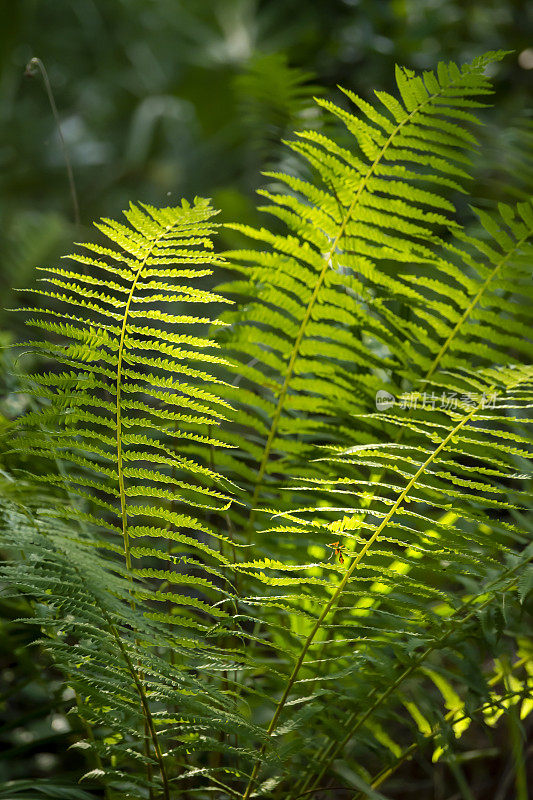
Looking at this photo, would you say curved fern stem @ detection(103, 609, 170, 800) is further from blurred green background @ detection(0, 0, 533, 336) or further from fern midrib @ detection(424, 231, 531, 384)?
blurred green background @ detection(0, 0, 533, 336)

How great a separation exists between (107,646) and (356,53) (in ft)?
6.26

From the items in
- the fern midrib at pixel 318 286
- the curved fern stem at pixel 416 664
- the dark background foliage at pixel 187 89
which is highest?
the dark background foliage at pixel 187 89

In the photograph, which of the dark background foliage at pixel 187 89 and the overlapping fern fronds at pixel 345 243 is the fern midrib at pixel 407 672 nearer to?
the overlapping fern fronds at pixel 345 243

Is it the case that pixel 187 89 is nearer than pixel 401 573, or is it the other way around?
pixel 401 573

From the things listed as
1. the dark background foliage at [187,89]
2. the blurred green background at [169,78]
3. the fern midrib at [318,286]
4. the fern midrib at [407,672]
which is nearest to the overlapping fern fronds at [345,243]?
the fern midrib at [318,286]

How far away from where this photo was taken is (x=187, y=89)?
276cm

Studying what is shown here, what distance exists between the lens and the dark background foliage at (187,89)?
1498mm

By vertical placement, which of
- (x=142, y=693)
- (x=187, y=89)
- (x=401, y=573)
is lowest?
(x=142, y=693)

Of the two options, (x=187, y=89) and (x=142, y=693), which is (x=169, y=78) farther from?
(x=142, y=693)

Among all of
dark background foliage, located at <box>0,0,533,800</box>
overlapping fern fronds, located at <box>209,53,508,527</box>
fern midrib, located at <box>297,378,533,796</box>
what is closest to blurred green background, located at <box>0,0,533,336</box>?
dark background foliage, located at <box>0,0,533,800</box>

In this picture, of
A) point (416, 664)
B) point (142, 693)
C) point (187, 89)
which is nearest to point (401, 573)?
point (416, 664)

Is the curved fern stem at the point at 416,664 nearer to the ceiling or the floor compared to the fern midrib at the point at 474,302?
nearer to the floor

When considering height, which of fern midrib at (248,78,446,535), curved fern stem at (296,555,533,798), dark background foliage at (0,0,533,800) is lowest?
curved fern stem at (296,555,533,798)

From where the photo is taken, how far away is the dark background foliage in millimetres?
1498
